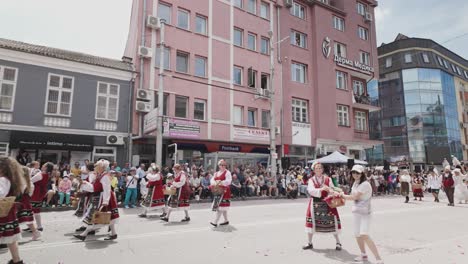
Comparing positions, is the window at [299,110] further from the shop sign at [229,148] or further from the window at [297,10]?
the window at [297,10]

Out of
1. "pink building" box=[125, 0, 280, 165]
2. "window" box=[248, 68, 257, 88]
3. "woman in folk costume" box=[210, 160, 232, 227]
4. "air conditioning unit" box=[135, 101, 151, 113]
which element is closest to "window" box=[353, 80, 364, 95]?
"pink building" box=[125, 0, 280, 165]

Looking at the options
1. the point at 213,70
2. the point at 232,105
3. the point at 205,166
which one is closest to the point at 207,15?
the point at 213,70

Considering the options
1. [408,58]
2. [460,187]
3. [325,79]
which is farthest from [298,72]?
[408,58]

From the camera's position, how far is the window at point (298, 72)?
1099 inches

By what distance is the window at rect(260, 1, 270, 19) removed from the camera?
2739 centimetres

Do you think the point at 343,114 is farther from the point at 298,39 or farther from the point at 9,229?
the point at 9,229

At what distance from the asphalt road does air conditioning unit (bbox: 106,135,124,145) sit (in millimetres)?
8327

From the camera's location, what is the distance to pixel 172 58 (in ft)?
71.2

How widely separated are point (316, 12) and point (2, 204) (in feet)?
97.0

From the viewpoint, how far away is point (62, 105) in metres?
17.9

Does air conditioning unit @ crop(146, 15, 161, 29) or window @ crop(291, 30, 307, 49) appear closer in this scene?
air conditioning unit @ crop(146, 15, 161, 29)

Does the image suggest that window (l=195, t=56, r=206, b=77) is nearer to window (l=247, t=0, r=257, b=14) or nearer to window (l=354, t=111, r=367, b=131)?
window (l=247, t=0, r=257, b=14)

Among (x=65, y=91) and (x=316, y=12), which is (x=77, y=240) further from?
(x=316, y=12)

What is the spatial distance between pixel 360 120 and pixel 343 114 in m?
3.05
